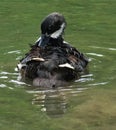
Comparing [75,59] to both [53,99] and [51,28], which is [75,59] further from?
[53,99]

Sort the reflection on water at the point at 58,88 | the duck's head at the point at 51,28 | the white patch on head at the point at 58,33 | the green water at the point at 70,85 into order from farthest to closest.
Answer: the white patch on head at the point at 58,33, the duck's head at the point at 51,28, the reflection on water at the point at 58,88, the green water at the point at 70,85

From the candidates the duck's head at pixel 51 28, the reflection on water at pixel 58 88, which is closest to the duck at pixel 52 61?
the duck's head at pixel 51 28

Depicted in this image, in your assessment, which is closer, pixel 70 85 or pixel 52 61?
pixel 52 61

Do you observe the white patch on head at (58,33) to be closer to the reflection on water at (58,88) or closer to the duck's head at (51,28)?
the duck's head at (51,28)

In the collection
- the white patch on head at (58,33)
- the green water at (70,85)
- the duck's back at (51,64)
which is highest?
the white patch on head at (58,33)

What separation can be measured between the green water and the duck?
0.17 metres

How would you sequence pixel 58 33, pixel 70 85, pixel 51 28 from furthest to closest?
pixel 58 33, pixel 51 28, pixel 70 85

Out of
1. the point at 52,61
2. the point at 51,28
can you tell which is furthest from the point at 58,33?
the point at 52,61

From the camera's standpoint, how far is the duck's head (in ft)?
35.0

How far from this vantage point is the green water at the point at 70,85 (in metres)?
8.13

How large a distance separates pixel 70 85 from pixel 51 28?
129 cm

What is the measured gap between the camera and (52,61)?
9.95 metres

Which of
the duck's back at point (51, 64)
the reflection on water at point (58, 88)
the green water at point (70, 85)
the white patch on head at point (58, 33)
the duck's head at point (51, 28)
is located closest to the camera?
the green water at point (70, 85)

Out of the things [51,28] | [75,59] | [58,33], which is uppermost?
[51,28]
